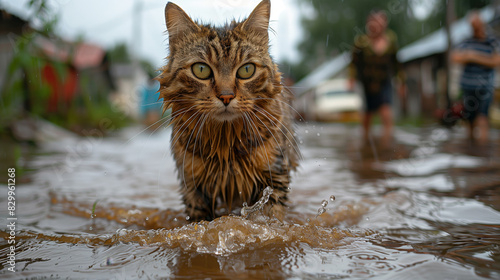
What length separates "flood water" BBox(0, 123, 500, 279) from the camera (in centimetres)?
183

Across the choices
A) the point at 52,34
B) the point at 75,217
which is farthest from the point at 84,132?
the point at 75,217

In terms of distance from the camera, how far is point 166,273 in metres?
1.78

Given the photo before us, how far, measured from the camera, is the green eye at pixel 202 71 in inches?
96.1

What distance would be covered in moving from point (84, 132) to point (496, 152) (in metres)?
9.35

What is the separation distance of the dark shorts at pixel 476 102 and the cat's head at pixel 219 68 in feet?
19.9

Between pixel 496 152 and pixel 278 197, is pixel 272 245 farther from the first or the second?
pixel 496 152

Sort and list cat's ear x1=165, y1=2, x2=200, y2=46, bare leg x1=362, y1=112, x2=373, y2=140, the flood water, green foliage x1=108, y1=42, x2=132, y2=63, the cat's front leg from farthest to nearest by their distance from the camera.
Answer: green foliage x1=108, y1=42, x2=132, y2=63, bare leg x1=362, y1=112, x2=373, y2=140, the cat's front leg, cat's ear x1=165, y1=2, x2=200, y2=46, the flood water

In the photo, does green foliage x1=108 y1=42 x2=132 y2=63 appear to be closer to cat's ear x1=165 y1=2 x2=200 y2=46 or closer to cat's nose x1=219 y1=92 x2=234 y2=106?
cat's ear x1=165 y1=2 x2=200 y2=46

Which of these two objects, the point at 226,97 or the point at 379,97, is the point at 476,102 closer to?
the point at 379,97

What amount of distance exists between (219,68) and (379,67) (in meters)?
6.29

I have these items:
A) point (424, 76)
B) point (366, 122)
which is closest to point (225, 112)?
point (366, 122)

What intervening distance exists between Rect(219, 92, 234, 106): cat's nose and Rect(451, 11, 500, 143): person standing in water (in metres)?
6.49

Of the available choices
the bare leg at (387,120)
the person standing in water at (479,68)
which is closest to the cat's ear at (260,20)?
the bare leg at (387,120)

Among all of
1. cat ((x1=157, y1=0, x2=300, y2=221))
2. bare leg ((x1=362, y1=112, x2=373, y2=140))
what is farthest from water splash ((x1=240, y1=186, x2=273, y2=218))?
bare leg ((x1=362, y1=112, x2=373, y2=140))
